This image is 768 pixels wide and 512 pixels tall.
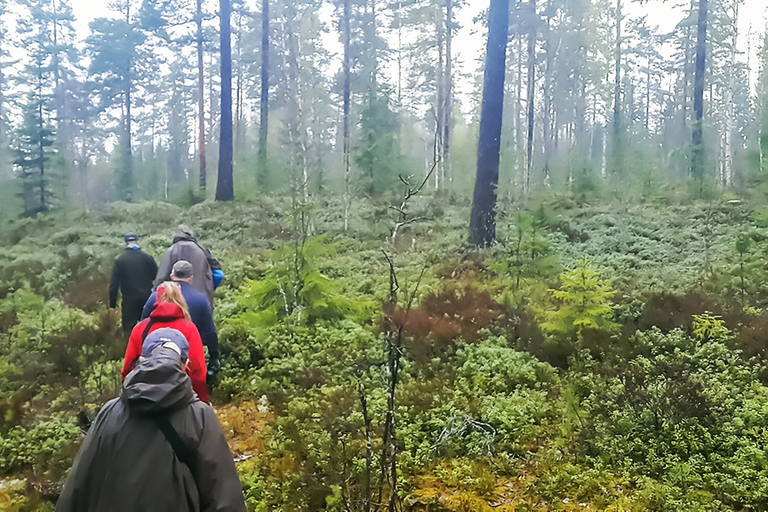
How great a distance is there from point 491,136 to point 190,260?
768 cm

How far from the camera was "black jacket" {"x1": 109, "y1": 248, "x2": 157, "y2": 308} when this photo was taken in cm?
737

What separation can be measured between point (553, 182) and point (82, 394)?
70.4 ft

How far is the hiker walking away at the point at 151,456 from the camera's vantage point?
2262 mm

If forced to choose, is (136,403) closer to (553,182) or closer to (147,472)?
(147,472)

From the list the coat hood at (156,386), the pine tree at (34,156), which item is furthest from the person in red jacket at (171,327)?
the pine tree at (34,156)

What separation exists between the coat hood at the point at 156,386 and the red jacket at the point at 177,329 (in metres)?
1.71

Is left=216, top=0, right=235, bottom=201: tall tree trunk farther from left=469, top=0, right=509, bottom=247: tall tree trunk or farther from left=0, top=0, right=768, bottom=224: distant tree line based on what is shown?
left=469, top=0, right=509, bottom=247: tall tree trunk

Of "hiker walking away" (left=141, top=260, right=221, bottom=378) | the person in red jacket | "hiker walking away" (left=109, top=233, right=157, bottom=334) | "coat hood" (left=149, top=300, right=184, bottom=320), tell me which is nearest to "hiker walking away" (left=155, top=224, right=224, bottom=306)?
"hiker walking away" (left=141, top=260, right=221, bottom=378)

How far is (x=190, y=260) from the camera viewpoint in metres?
6.19

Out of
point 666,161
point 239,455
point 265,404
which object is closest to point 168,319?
point 239,455

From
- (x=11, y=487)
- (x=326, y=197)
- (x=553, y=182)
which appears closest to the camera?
(x=11, y=487)

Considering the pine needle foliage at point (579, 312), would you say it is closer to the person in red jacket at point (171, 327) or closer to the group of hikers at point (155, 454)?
the person in red jacket at point (171, 327)

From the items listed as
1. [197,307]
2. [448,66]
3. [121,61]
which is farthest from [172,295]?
[121,61]

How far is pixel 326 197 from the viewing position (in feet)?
68.5
